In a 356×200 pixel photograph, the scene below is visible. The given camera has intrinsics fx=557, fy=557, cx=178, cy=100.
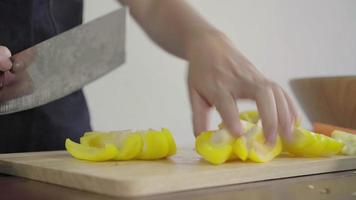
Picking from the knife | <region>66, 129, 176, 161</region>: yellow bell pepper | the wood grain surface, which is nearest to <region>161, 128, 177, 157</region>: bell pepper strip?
<region>66, 129, 176, 161</region>: yellow bell pepper

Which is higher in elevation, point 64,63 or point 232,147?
point 64,63

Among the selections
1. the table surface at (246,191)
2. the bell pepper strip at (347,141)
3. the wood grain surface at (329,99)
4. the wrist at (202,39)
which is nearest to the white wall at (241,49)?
the wood grain surface at (329,99)

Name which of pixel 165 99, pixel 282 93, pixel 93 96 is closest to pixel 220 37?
pixel 282 93

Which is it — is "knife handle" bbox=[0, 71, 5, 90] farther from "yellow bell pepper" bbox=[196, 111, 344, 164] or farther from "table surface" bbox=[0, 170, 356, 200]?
"yellow bell pepper" bbox=[196, 111, 344, 164]

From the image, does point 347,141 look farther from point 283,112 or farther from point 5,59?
point 5,59

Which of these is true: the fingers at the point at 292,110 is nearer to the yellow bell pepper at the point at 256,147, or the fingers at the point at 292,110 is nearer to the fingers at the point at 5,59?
the yellow bell pepper at the point at 256,147

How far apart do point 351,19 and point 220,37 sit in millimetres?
1401

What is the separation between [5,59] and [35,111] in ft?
0.57

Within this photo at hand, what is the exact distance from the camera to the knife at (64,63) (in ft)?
2.15

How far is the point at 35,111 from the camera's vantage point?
2.86ft

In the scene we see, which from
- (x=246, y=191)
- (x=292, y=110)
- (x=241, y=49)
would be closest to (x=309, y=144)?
(x=292, y=110)

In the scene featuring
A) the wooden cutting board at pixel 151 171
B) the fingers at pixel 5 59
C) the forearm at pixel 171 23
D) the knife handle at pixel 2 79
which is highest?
the forearm at pixel 171 23

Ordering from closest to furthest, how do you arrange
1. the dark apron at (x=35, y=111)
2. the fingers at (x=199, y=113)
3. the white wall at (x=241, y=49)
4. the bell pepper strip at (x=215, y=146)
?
the bell pepper strip at (x=215, y=146) → the fingers at (x=199, y=113) → the dark apron at (x=35, y=111) → the white wall at (x=241, y=49)

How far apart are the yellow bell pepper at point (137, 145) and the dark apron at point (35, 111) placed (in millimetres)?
194
